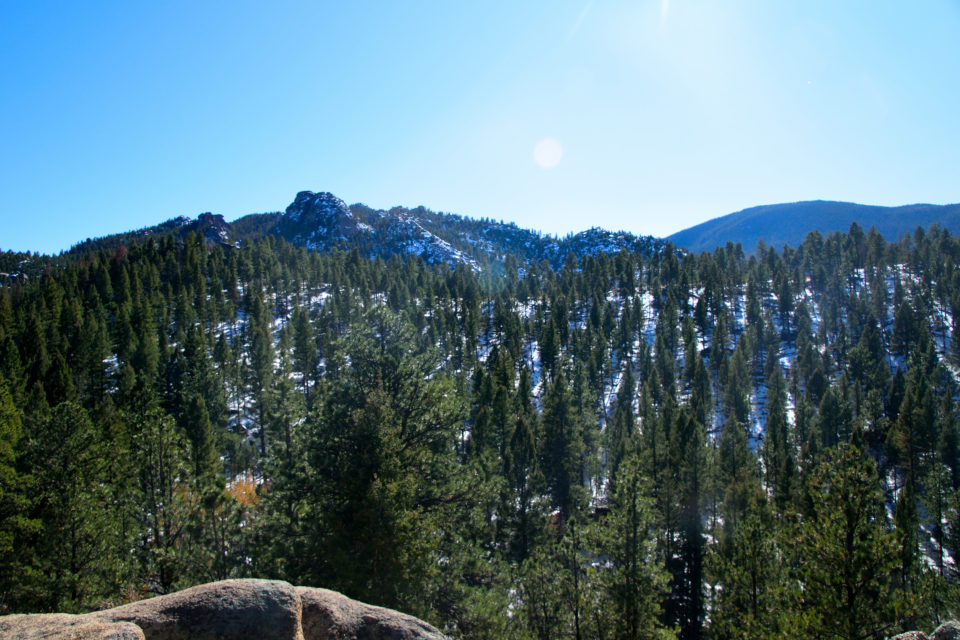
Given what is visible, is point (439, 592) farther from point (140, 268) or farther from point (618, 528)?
point (140, 268)

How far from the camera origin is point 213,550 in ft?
64.5

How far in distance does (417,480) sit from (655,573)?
857 cm

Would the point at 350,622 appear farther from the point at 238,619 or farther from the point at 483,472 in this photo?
the point at 483,472

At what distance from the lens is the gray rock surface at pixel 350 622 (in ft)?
22.4

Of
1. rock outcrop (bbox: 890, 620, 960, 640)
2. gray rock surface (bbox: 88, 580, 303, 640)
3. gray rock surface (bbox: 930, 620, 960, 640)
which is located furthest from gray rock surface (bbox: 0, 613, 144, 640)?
gray rock surface (bbox: 930, 620, 960, 640)

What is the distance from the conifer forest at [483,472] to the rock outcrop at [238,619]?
4664 millimetres

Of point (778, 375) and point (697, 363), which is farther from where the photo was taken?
point (697, 363)

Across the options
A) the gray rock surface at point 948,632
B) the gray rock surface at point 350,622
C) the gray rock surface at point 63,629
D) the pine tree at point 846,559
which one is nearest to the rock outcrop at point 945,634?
the gray rock surface at point 948,632

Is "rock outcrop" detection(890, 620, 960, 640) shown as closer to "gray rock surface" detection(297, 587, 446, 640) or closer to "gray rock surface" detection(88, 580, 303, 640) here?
"gray rock surface" detection(297, 587, 446, 640)

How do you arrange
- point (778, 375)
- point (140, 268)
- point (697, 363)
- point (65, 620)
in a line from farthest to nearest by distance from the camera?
point (140, 268) → point (697, 363) → point (778, 375) → point (65, 620)

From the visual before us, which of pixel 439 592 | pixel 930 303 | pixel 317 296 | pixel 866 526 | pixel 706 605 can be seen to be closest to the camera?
pixel 866 526

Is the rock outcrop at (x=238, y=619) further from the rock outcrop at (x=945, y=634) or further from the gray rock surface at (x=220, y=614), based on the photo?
the rock outcrop at (x=945, y=634)

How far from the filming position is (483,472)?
679 inches

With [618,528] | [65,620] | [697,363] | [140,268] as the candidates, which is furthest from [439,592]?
[140,268]
